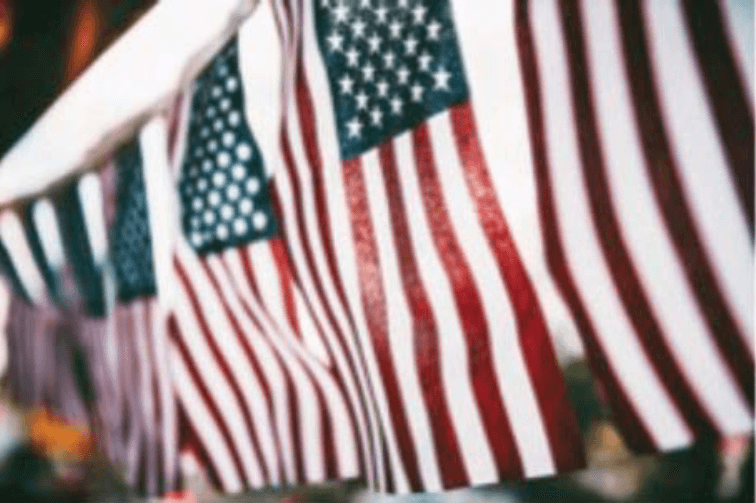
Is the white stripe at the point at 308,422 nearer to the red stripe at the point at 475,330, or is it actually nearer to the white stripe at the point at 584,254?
the red stripe at the point at 475,330

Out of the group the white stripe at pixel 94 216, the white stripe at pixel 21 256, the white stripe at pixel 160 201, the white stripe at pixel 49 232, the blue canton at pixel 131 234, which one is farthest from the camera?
the white stripe at pixel 21 256

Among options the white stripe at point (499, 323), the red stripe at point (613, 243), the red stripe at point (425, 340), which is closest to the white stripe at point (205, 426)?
the red stripe at point (425, 340)

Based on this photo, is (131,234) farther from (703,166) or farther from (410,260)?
(703,166)

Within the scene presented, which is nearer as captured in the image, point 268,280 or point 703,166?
point 703,166

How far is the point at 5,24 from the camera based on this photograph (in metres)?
3.68

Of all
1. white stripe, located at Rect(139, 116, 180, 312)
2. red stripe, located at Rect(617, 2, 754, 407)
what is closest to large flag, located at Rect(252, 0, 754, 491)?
red stripe, located at Rect(617, 2, 754, 407)

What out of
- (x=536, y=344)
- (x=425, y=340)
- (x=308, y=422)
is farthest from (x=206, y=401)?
(x=536, y=344)

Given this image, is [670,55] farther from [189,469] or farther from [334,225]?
[189,469]

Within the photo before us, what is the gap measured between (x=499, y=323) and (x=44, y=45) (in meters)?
2.64

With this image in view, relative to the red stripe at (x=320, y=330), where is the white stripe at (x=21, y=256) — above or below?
above

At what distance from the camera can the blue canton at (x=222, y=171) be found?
2.57 metres

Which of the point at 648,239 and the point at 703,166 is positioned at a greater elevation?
the point at 703,166

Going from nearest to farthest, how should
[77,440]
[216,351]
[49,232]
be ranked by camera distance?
1. [216,351]
2. [49,232]
3. [77,440]

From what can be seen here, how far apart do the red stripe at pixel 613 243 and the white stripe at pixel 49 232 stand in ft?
7.10
